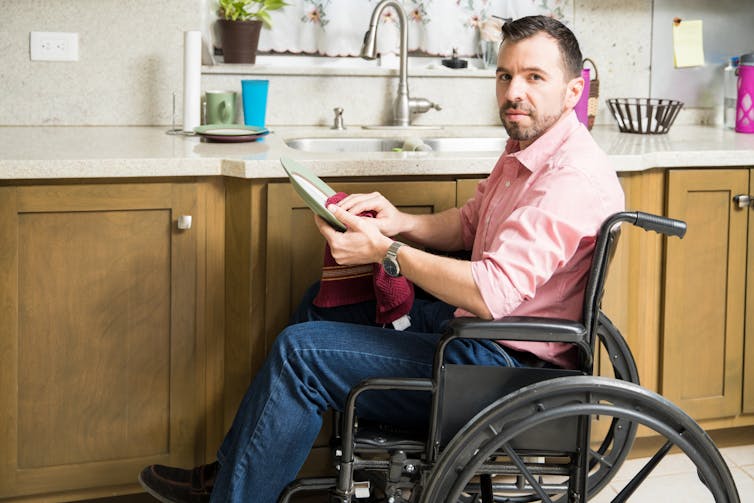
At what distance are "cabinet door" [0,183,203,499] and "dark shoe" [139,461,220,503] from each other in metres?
0.19

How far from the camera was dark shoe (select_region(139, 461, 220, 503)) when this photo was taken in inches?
82.3

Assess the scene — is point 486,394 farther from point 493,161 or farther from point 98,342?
point 98,342

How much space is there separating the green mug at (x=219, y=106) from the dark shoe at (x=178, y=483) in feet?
3.46

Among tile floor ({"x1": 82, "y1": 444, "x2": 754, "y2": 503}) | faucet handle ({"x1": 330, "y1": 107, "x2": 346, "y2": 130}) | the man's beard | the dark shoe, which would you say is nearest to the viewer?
the man's beard

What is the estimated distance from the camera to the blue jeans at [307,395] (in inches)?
68.9

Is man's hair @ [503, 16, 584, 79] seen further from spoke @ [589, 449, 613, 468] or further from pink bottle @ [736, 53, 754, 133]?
pink bottle @ [736, 53, 754, 133]

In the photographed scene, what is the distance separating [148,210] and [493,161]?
2.59 ft

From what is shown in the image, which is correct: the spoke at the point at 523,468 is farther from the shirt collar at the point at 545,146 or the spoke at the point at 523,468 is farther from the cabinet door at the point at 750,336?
the cabinet door at the point at 750,336

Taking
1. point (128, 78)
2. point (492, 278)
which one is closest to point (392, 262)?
point (492, 278)

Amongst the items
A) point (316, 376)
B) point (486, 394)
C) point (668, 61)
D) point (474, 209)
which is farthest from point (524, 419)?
point (668, 61)

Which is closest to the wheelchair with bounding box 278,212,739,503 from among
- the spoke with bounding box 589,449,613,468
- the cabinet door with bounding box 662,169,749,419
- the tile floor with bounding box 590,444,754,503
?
the spoke with bounding box 589,449,613,468

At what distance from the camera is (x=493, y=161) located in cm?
231

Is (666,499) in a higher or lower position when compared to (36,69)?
lower

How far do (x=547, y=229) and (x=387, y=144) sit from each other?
1.25 m
